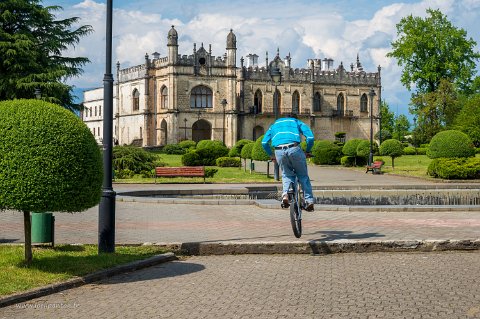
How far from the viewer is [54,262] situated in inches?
345

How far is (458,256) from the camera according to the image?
10.0m

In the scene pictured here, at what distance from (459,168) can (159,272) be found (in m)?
23.3

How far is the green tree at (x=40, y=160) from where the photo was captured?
25.9 feet

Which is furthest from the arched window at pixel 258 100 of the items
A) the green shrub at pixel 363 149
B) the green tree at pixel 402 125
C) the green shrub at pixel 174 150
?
the green tree at pixel 402 125

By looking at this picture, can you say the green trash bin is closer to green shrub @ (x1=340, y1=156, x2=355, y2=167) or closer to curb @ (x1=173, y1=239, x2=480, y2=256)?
curb @ (x1=173, y1=239, x2=480, y2=256)

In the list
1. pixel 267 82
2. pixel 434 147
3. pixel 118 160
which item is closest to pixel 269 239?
pixel 118 160

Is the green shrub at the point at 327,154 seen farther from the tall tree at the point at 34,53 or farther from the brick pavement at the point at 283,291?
the brick pavement at the point at 283,291

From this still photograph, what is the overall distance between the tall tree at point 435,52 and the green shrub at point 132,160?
3492 centimetres

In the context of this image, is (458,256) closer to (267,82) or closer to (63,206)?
(63,206)

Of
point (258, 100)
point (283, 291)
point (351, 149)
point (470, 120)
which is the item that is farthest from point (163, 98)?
point (283, 291)

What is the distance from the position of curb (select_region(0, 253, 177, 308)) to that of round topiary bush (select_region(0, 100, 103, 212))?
0.85 m

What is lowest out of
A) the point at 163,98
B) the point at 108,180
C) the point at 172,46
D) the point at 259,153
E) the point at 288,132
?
the point at 108,180

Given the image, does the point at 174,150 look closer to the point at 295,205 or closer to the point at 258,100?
the point at 258,100

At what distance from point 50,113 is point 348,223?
6.87 metres
